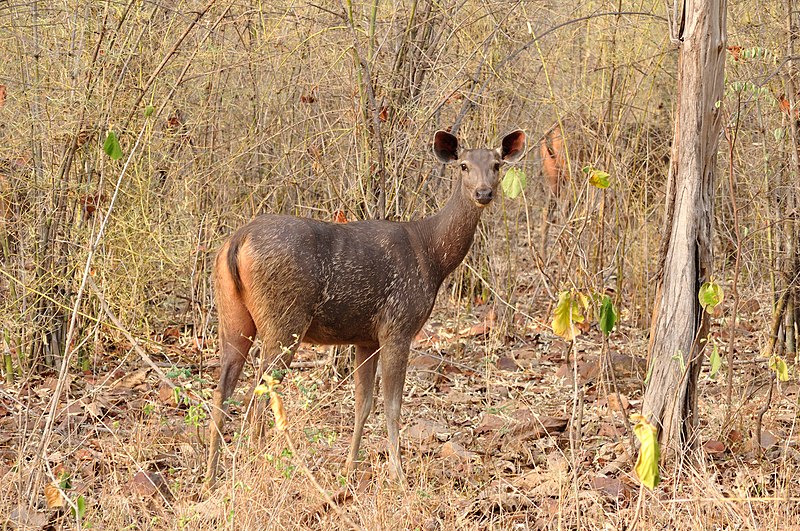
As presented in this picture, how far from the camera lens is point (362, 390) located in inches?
266

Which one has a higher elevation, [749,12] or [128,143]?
[749,12]

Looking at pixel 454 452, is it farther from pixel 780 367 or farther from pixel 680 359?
pixel 780 367

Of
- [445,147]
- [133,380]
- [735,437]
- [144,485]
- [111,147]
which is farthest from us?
[133,380]

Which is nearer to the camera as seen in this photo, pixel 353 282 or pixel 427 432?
pixel 353 282

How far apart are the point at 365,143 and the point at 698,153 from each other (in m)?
2.62

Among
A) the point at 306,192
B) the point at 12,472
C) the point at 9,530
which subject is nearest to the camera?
the point at 9,530

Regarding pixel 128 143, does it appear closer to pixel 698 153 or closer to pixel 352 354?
pixel 352 354

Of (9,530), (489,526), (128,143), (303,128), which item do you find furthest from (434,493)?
(303,128)

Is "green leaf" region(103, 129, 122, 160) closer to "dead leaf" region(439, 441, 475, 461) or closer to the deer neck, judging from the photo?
the deer neck

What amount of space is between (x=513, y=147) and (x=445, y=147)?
449 mm

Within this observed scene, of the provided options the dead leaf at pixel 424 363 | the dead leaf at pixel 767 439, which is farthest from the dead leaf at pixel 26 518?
the dead leaf at pixel 767 439

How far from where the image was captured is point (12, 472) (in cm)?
560

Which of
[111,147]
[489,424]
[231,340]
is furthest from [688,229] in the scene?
[111,147]

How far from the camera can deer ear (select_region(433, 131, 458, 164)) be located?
22.1 ft
